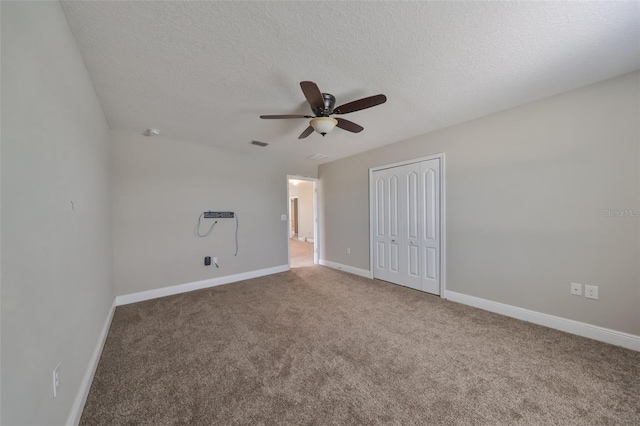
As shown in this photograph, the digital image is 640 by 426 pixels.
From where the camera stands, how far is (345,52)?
1798 millimetres

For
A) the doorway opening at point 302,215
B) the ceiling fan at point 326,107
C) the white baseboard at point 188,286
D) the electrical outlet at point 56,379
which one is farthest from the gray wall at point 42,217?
the doorway opening at point 302,215

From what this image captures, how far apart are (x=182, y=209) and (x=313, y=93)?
302 centimetres

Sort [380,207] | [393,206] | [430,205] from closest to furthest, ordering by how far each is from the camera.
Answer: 1. [430,205]
2. [393,206]
3. [380,207]

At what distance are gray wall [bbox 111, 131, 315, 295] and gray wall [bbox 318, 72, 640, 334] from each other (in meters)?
3.20

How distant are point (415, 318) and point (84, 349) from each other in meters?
3.05

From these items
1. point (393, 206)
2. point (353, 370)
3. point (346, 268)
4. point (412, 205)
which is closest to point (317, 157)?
point (393, 206)

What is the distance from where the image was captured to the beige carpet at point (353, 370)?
4.88ft

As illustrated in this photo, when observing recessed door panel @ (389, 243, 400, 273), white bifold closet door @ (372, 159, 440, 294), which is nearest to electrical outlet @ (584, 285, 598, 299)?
white bifold closet door @ (372, 159, 440, 294)

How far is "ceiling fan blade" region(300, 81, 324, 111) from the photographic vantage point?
5.98 feet

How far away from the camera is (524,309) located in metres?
2.69

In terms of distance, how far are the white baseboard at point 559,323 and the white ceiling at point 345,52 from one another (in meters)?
2.36

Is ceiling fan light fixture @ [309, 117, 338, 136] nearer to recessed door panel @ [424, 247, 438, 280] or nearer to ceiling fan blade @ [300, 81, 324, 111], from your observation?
ceiling fan blade @ [300, 81, 324, 111]

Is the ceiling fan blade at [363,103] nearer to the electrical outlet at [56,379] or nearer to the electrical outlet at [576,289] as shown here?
the electrical outlet at [56,379]

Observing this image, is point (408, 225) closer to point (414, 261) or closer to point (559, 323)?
point (414, 261)
